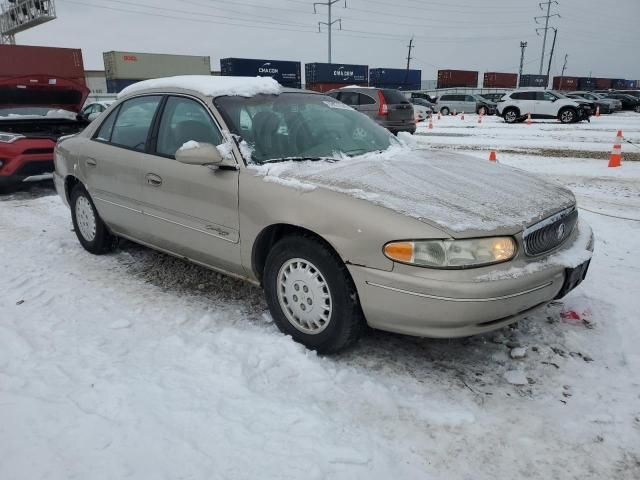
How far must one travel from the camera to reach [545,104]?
23.5 metres

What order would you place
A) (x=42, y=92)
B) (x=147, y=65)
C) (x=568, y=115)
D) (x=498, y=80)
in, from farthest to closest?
(x=498, y=80)
(x=147, y=65)
(x=568, y=115)
(x=42, y=92)

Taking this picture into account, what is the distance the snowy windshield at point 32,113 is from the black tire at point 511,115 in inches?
836

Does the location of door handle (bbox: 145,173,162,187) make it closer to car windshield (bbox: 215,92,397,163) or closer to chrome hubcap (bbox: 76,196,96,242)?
→ car windshield (bbox: 215,92,397,163)

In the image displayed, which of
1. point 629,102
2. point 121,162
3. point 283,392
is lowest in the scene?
point 283,392

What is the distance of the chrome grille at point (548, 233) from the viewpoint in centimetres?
258

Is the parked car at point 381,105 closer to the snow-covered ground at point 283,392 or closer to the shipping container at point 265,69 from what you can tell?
the snow-covered ground at point 283,392

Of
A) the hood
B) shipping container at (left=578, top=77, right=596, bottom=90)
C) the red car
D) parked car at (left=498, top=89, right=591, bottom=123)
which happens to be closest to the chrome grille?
the red car

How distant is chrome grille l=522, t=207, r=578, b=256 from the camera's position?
2.58m

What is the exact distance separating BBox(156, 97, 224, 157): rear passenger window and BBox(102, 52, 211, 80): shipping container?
4444 centimetres

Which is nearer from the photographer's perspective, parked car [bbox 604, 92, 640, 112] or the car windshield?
the car windshield

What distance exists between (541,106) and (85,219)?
23.7 metres

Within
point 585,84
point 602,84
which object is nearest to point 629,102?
point 585,84

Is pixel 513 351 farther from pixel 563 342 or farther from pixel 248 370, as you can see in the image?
pixel 248 370

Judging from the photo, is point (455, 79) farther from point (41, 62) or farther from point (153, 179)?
point (153, 179)
